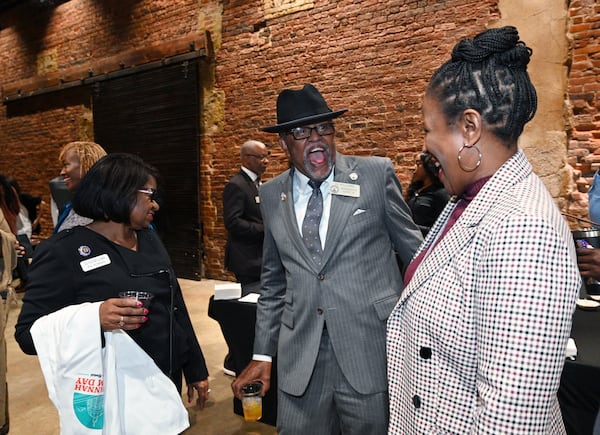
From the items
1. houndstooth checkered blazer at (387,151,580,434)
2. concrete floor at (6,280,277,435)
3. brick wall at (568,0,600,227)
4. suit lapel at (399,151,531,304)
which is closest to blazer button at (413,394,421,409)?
houndstooth checkered blazer at (387,151,580,434)

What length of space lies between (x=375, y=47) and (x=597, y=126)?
2551 mm

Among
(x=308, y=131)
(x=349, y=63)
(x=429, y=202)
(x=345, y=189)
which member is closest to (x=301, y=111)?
(x=308, y=131)

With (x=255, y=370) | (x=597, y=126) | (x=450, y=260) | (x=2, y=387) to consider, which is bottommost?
(x=2, y=387)

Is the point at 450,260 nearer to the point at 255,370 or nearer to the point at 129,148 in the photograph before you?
the point at 255,370

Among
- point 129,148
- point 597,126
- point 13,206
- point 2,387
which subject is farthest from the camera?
point 129,148

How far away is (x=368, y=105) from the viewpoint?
226 inches

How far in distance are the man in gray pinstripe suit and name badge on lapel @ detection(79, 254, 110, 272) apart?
629mm

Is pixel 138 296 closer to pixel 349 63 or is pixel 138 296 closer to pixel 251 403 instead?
pixel 251 403

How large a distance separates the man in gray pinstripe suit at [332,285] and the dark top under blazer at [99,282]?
349 mm

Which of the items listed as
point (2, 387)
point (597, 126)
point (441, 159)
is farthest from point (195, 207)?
point (441, 159)

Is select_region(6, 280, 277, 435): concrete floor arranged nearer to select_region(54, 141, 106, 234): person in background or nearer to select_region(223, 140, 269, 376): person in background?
select_region(223, 140, 269, 376): person in background

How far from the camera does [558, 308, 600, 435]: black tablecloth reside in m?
1.71

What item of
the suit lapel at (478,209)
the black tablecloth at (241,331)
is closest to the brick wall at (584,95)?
the black tablecloth at (241,331)

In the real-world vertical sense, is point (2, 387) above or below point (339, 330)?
below
